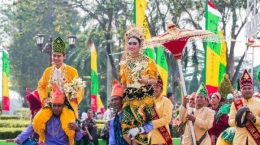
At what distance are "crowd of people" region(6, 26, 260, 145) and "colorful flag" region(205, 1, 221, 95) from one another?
6.86 m

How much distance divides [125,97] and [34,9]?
964 inches

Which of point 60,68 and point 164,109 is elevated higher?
point 60,68

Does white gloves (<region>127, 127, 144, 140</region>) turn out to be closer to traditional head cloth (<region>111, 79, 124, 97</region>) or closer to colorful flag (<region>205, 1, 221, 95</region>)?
traditional head cloth (<region>111, 79, 124, 97</region>)

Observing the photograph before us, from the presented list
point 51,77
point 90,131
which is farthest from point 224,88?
point 51,77

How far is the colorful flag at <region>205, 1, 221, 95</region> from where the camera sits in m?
17.2

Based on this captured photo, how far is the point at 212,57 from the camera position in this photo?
17.8 meters

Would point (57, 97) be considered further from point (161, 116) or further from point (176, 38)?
point (176, 38)

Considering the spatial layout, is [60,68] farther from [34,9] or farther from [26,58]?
[26,58]

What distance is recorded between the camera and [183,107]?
9.68 m

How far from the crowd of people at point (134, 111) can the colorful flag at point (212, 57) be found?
686 cm

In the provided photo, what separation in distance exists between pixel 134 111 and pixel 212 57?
1054 centimetres

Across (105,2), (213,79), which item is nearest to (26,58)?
(105,2)

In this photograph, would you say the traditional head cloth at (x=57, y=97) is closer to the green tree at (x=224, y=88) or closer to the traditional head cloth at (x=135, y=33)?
the traditional head cloth at (x=135, y=33)

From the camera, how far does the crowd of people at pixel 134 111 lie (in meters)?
7.64
